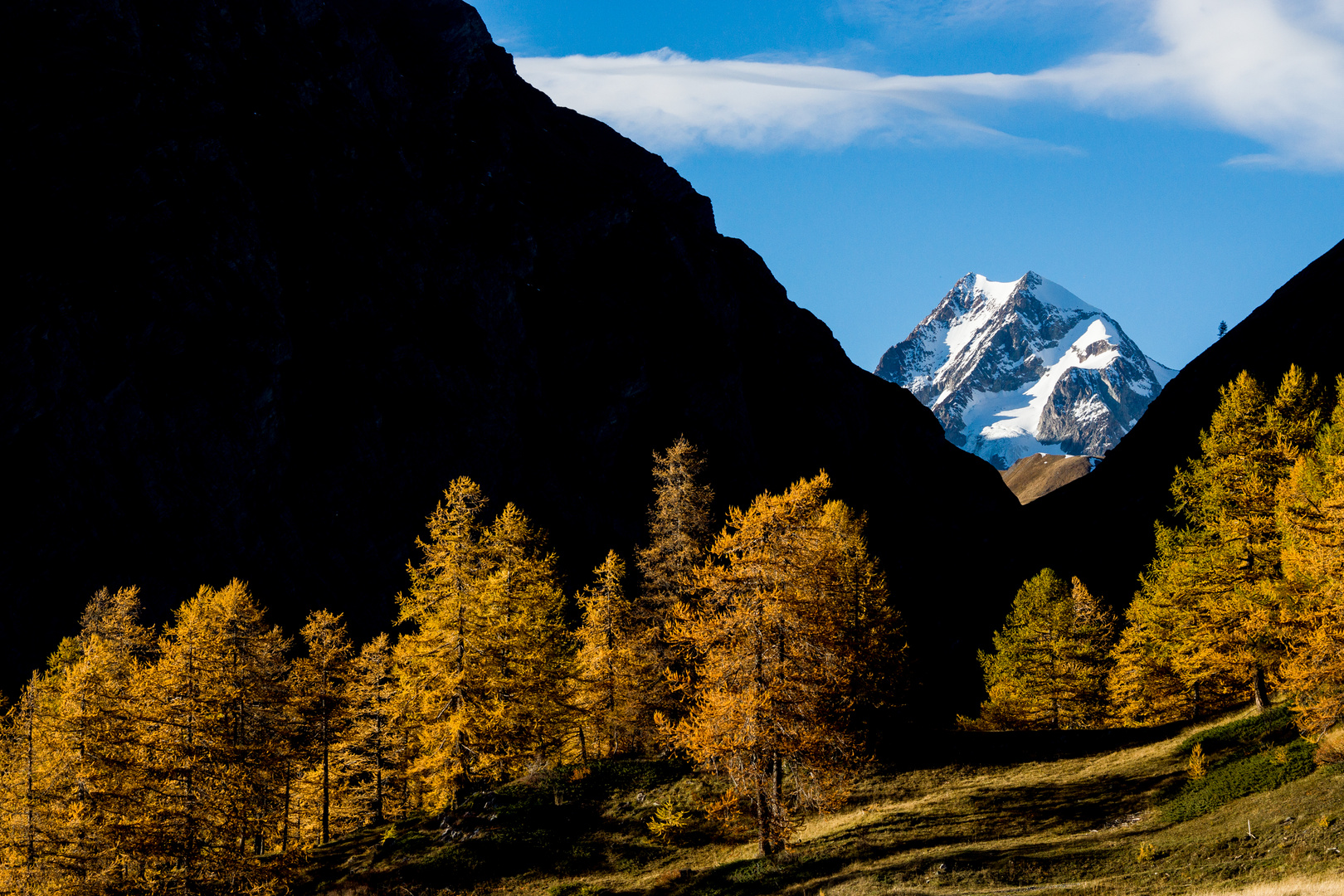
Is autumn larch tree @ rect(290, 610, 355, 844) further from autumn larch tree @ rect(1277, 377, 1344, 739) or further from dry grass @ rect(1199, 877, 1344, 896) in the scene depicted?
autumn larch tree @ rect(1277, 377, 1344, 739)

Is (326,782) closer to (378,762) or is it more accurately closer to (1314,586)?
(378,762)

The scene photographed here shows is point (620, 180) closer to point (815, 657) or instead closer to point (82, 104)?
point (82, 104)

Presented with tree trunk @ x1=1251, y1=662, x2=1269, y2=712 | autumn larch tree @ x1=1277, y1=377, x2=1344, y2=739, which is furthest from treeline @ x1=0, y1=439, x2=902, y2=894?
tree trunk @ x1=1251, y1=662, x2=1269, y2=712

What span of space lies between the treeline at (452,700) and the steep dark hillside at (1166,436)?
288ft

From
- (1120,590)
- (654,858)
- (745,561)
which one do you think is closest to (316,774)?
(654,858)

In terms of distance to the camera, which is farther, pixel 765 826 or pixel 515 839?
pixel 515 839

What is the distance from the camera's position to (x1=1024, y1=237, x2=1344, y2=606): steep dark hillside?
110062mm

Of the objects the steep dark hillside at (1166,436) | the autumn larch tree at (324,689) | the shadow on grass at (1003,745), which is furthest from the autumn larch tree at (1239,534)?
the steep dark hillside at (1166,436)

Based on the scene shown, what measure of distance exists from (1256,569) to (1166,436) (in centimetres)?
11246

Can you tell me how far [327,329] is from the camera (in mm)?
86688

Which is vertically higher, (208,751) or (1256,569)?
(1256,569)

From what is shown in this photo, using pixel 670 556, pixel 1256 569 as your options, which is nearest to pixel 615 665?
pixel 670 556

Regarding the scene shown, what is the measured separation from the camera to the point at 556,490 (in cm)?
9969

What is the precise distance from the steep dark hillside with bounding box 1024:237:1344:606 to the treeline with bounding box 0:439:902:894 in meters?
87.7
